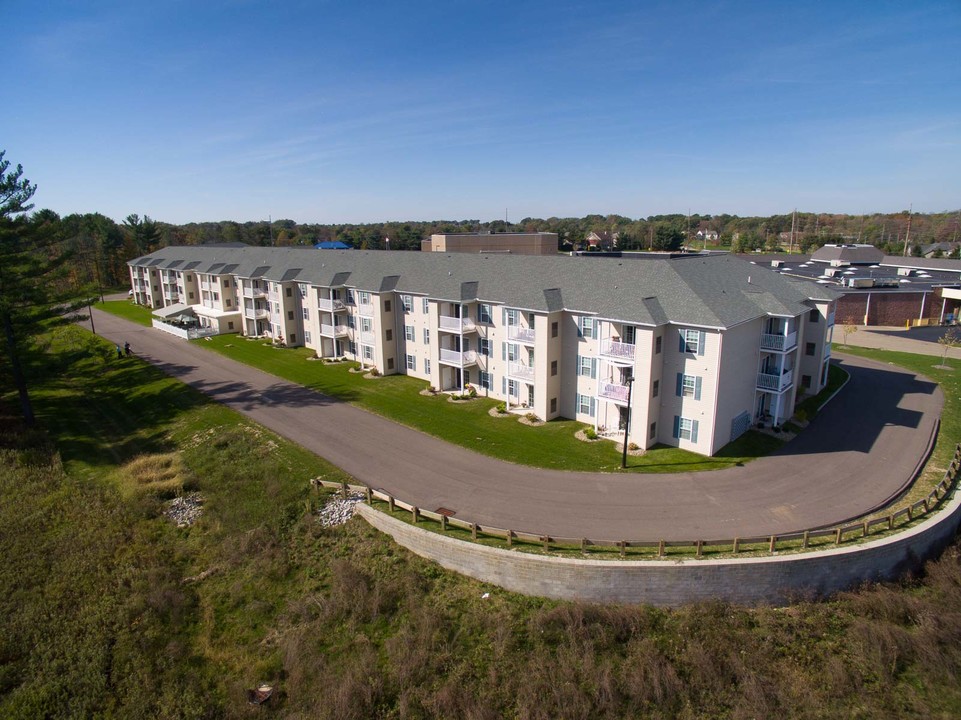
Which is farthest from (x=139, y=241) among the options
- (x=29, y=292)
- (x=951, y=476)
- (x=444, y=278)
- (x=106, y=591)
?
(x=951, y=476)

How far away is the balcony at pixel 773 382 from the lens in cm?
3200

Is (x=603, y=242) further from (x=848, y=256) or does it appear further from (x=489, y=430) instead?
(x=489, y=430)

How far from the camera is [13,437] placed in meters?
35.3

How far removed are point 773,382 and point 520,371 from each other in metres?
15.3

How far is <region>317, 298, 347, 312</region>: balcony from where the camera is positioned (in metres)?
51.1

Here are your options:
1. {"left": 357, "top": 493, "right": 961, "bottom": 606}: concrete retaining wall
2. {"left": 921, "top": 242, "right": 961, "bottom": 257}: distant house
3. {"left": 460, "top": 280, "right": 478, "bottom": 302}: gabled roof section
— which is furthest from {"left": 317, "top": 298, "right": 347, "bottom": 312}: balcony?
{"left": 921, "top": 242, "right": 961, "bottom": 257}: distant house

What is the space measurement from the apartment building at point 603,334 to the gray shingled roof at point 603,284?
0.11 m

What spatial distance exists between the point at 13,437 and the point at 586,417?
37220mm

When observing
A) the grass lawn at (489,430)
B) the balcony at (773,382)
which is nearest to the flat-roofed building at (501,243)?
the grass lawn at (489,430)

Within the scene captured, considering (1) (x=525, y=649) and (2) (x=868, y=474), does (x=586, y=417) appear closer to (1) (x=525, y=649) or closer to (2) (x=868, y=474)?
(2) (x=868, y=474)

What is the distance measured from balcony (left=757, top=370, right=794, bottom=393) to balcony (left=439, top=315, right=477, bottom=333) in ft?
63.0

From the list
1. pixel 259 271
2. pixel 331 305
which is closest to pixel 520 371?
pixel 331 305

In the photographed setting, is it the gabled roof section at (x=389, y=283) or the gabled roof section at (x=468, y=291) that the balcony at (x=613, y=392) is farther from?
the gabled roof section at (x=389, y=283)

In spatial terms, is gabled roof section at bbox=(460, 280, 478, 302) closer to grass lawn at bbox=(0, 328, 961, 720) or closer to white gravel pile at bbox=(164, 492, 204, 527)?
grass lawn at bbox=(0, 328, 961, 720)
